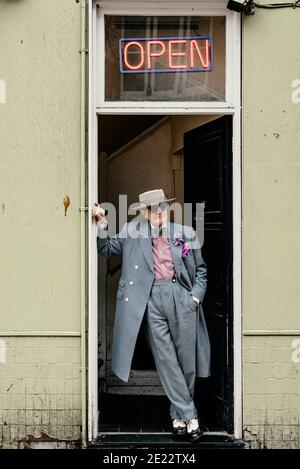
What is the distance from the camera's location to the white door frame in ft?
17.7

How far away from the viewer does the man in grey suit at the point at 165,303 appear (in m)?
5.54

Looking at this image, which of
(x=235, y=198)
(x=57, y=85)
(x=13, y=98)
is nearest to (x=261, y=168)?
(x=235, y=198)

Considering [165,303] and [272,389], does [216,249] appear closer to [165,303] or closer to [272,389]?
[165,303]

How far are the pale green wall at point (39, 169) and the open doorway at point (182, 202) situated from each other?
1121mm

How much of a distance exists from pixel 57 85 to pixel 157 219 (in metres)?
1.48

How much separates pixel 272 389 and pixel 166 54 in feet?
10.2

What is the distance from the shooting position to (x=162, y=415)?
6070mm

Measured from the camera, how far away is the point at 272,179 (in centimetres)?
538

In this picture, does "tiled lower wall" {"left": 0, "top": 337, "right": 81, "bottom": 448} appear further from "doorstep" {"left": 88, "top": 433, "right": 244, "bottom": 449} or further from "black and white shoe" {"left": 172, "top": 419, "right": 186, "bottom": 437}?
"black and white shoe" {"left": 172, "top": 419, "right": 186, "bottom": 437}

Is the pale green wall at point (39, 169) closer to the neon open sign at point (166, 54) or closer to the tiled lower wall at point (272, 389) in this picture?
the neon open sign at point (166, 54)

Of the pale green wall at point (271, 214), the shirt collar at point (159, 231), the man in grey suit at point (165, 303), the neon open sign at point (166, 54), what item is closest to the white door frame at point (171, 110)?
the pale green wall at point (271, 214)

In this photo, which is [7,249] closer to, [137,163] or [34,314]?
[34,314]

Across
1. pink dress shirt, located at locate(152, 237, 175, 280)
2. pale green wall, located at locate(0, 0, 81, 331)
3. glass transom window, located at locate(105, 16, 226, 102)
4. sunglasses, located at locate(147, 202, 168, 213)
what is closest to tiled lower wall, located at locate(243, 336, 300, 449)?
pink dress shirt, located at locate(152, 237, 175, 280)

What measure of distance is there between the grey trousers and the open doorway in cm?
32
